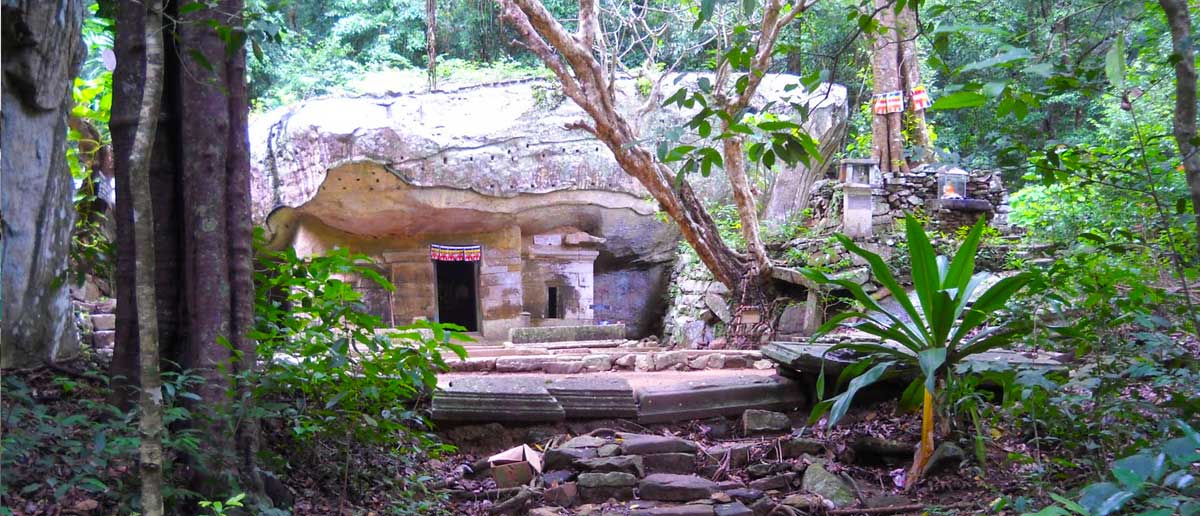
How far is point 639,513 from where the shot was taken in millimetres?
3900

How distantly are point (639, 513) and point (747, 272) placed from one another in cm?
667

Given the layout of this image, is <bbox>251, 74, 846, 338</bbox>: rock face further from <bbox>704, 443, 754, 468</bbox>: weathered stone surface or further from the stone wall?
<bbox>704, 443, 754, 468</bbox>: weathered stone surface

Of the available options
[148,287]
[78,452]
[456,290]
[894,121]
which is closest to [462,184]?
[456,290]

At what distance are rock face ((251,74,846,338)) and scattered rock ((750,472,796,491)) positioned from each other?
30.3 ft

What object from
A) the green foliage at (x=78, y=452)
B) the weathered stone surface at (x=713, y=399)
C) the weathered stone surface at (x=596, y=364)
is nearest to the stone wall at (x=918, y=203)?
the weathered stone surface at (x=596, y=364)

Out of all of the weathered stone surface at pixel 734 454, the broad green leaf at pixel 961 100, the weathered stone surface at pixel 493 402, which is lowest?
the weathered stone surface at pixel 734 454

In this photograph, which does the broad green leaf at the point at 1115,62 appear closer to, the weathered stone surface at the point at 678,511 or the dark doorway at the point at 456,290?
the weathered stone surface at the point at 678,511

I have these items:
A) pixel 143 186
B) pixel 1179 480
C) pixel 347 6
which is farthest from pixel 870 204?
pixel 347 6

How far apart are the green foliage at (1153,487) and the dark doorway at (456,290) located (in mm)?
16639

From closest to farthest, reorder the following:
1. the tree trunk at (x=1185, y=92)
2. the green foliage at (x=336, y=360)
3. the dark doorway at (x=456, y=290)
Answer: the tree trunk at (x=1185, y=92), the green foliage at (x=336, y=360), the dark doorway at (x=456, y=290)

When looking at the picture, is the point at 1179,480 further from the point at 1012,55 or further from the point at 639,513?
the point at 639,513

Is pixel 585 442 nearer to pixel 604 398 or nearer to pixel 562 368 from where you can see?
pixel 604 398

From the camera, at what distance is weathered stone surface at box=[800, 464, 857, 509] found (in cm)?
394

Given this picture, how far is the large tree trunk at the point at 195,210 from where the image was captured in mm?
3191
